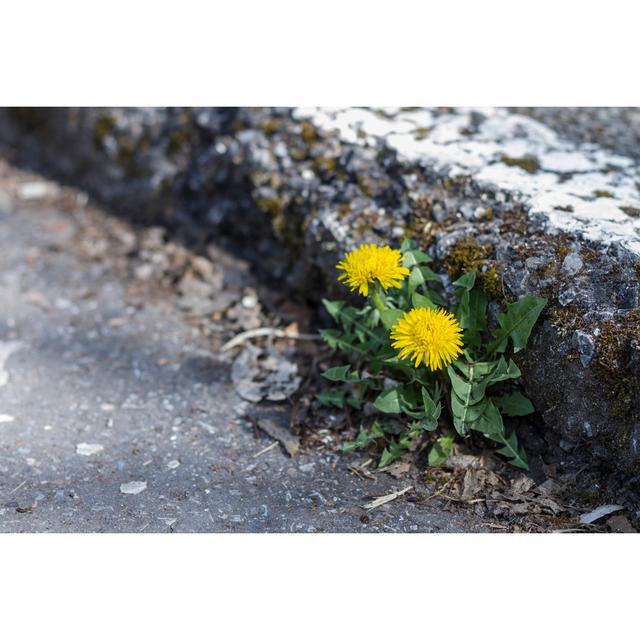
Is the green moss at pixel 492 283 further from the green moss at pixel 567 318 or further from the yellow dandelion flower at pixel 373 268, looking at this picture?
the yellow dandelion flower at pixel 373 268

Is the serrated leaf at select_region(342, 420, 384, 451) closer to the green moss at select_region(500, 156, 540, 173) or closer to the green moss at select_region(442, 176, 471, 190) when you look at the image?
the green moss at select_region(442, 176, 471, 190)

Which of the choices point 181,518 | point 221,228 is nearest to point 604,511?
point 181,518

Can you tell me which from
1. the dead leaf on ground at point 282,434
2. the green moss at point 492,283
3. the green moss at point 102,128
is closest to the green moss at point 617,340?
the green moss at point 492,283

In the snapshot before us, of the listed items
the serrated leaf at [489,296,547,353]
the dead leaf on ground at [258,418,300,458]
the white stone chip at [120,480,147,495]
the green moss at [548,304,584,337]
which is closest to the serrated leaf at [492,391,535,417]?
the serrated leaf at [489,296,547,353]

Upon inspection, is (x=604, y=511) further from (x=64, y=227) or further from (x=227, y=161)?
(x=64, y=227)

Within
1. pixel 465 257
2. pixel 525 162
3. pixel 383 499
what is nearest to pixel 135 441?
pixel 383 499

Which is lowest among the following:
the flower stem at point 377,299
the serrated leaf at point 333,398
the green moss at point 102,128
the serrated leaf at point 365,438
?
the serrated leaf at point 365,438

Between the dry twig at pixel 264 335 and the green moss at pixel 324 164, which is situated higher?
the green moss at pixel 324 164
